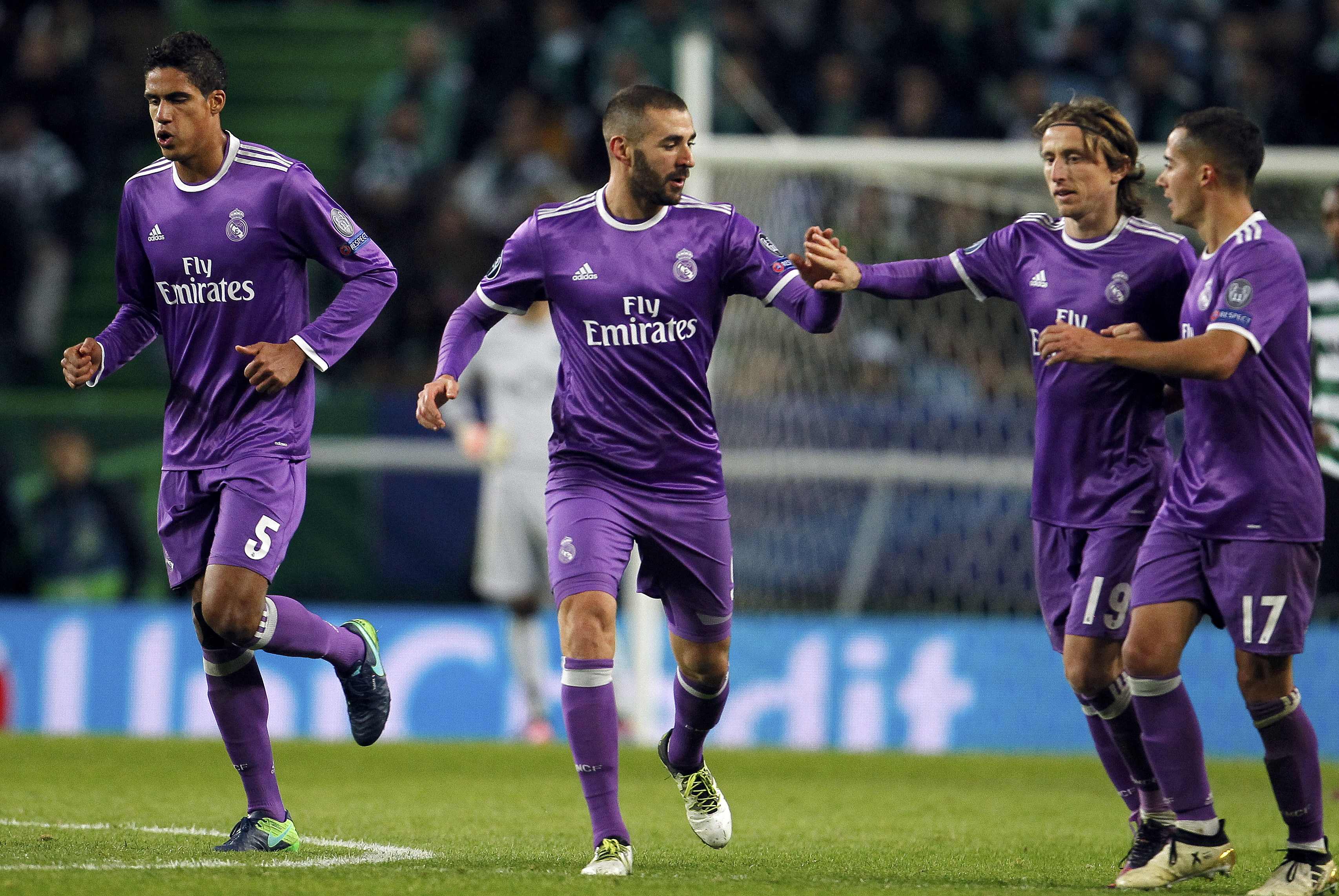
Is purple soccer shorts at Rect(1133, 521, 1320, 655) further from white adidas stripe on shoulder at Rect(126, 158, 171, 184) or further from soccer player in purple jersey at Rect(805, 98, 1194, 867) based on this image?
white adidas stripe on shoulder at Rect(126, 158, 171, 184)

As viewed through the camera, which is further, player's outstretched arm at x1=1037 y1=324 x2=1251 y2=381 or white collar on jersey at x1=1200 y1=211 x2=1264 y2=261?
white collar on jersey at x1=1200 y1=211 x2=1264 y2=261

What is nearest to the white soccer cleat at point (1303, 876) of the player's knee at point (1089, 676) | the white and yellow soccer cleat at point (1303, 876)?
the white and yellow soccer cleat at point (1303, 876)

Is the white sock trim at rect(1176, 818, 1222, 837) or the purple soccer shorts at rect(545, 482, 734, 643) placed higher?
the purple soccer shorts at rect(545, 482, 734, 643)

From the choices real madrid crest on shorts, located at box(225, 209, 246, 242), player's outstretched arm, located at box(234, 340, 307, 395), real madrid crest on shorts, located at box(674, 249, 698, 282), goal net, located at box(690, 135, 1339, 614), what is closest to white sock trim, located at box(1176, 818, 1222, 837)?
real madrid crest on shorts, located at box(674, 249, 698, 282)

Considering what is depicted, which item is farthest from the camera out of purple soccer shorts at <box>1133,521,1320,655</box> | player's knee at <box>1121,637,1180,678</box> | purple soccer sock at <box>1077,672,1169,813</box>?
purple soccer sock at <box>1077,672,1169,813</box>

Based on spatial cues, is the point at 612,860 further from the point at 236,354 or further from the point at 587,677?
the point at 236,354

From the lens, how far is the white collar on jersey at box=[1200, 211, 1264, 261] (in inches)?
200

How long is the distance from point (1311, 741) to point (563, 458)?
226 centimetres

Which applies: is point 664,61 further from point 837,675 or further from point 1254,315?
point 1254,315

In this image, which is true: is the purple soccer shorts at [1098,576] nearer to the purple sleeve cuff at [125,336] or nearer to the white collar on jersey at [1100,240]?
the white collar on jersey at [1100,240]

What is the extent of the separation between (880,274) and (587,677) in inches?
61.4

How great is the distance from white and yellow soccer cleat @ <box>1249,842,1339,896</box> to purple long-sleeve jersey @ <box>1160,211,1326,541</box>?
0.86 meters

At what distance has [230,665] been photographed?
18.6 ft

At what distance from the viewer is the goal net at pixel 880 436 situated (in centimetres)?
1072
